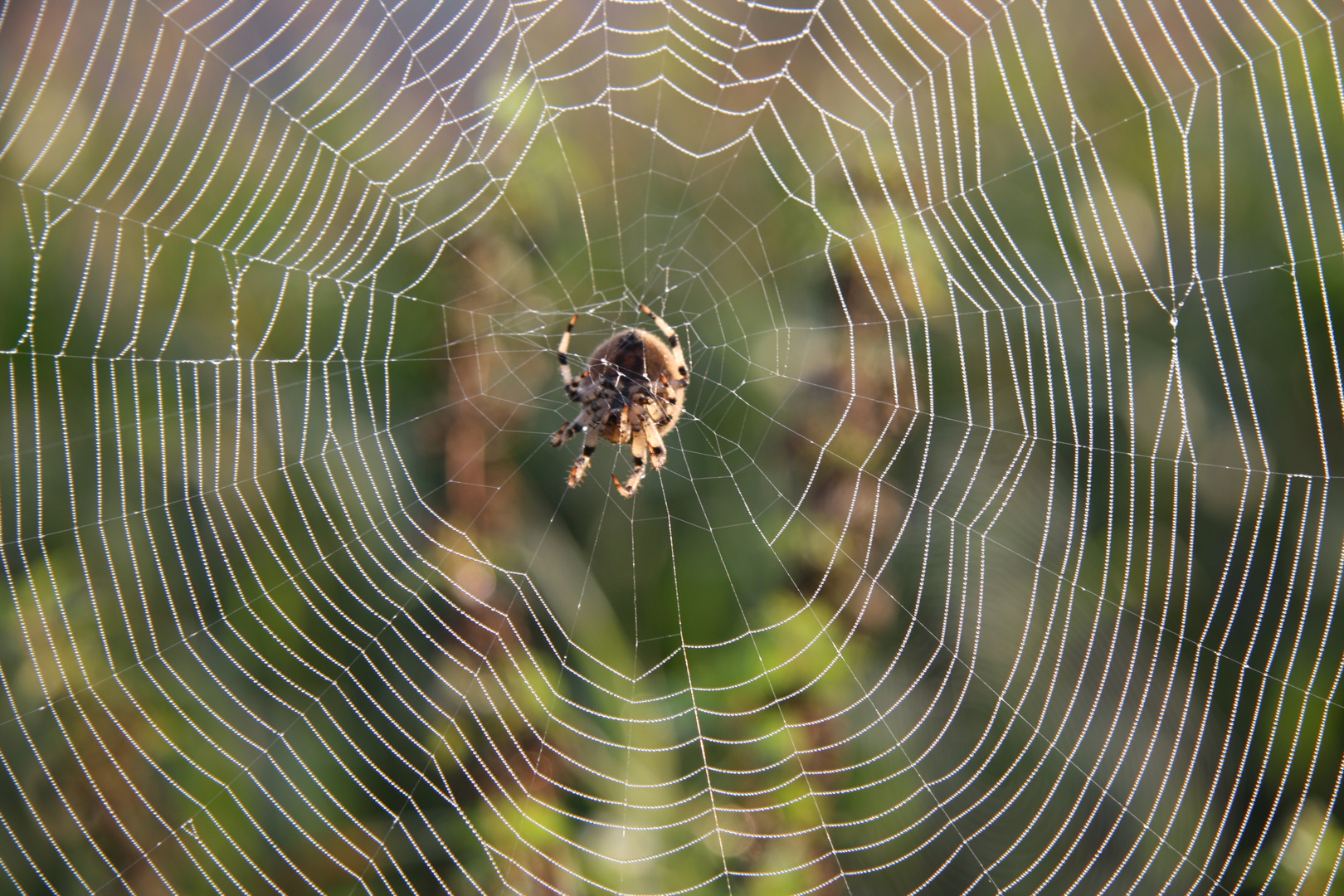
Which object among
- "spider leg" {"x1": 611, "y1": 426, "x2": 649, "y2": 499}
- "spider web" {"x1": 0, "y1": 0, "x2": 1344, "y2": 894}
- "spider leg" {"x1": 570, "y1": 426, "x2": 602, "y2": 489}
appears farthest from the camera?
"spider leg" {"x1": 570, "y1": 426, "x2": 602, "y2": 489}

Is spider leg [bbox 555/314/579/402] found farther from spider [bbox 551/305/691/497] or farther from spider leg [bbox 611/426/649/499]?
spider leg [bbox 611/426/649/499]

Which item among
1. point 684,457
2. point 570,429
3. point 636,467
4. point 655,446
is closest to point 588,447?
point 570,429

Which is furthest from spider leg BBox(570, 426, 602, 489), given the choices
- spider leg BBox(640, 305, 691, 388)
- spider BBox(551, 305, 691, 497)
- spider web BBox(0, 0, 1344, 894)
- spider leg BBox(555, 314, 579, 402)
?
spider leg BBox(640, 305, 691, 388)

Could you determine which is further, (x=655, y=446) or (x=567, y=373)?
(x=567, y=373)

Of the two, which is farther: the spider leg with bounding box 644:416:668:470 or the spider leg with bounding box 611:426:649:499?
the spider leg with bounding box 644:416:668:470

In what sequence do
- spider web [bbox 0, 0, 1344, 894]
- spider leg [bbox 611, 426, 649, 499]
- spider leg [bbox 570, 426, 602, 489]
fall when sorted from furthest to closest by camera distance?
spider leg [bbox 570, 426, 602, 489] < spider leg [bbox 611, 426, 649, 499] < spider web [bbox 0, 0, 1344, 894]

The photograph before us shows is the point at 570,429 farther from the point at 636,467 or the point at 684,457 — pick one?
the point at 684,457

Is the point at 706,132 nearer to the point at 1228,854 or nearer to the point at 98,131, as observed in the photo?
the point at 98,131

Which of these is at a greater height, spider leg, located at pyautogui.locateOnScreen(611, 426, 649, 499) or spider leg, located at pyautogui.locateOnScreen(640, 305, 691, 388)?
spider leg, located at pyautogui.locateOnScreen(640, 305, 691, 388)
